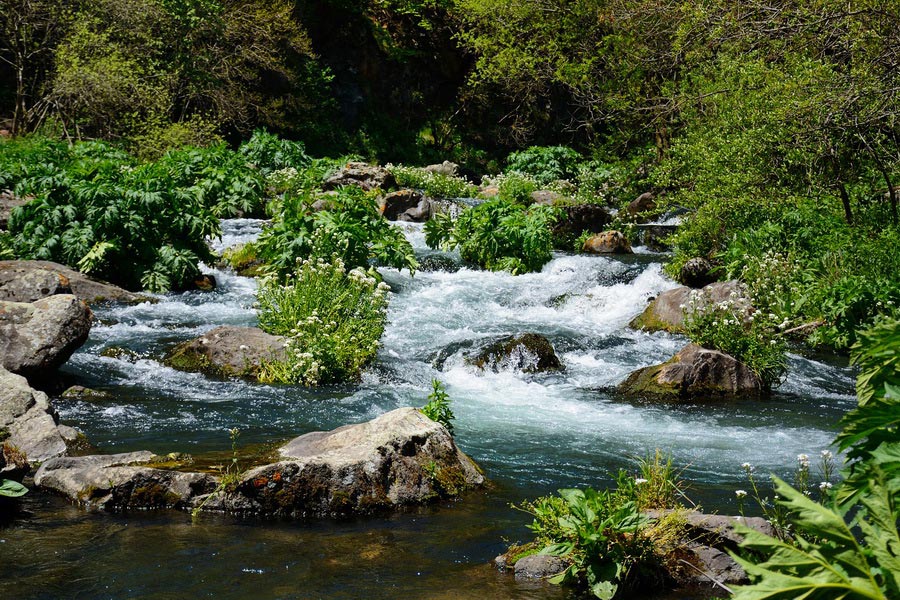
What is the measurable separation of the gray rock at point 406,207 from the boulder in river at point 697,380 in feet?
36.9

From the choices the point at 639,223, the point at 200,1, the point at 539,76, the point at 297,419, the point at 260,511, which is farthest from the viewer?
the point at 539,76

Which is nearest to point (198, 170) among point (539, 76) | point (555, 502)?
point (539, 76)

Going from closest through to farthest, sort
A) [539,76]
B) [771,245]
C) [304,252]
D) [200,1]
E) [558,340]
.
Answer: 1. [558,340]
2. [304,252]
3. [771,245]
4. [200,1]
5. [539,76]

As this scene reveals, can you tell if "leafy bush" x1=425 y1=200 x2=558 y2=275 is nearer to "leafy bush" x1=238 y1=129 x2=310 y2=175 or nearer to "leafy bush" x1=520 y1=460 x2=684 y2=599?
"leafy bush" x1=238 y1=129 x2=310 y2=175

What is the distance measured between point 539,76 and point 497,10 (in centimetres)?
253

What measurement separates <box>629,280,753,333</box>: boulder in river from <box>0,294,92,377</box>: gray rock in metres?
8.28

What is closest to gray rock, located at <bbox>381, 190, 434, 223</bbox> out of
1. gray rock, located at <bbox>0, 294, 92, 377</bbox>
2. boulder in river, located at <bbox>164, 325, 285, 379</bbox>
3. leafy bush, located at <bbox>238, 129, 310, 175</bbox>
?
leafy bush, located at <bbox>238, 129, 310, 175</bbox>

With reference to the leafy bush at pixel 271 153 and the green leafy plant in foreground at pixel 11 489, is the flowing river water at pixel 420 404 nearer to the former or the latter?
the green leafy plant in foreground at pixel 11 489

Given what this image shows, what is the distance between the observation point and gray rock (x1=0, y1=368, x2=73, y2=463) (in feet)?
21.6

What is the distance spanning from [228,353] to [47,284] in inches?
123

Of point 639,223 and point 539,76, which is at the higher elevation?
point 539,76

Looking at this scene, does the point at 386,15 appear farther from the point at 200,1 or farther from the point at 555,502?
the point at 555,502

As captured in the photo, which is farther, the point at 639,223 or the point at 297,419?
the point at 639,223

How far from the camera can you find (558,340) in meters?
12.5
